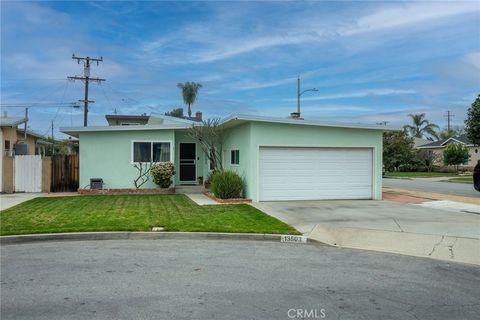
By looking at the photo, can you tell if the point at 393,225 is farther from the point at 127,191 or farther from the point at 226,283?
the point at 127,191

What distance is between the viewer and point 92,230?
379 inches

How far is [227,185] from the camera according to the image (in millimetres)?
15867

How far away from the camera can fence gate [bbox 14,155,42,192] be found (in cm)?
1928

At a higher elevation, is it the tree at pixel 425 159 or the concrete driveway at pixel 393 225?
the tree at pixel 425 159

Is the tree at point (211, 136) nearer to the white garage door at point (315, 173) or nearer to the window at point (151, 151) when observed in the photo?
the window at point (151, 151)

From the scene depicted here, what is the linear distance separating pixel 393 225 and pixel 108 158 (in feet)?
42.0

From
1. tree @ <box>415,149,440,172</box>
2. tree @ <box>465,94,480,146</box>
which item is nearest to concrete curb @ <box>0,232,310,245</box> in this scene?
tree @ <box>465,94,480,146</box>

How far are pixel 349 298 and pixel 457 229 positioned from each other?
5954 millimetres

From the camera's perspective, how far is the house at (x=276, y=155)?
16.1 metres

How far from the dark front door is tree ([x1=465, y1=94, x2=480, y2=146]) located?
45.6 feet

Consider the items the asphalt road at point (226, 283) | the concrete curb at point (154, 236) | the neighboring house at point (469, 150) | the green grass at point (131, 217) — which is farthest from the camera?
the neighboring house at point (469, 150)

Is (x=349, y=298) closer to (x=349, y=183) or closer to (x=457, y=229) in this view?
(x=457, y=229)

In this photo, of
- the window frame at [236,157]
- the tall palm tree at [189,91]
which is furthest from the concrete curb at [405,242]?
the tall palm tree at [189,91]

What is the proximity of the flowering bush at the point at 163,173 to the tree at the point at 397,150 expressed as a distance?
33.0 metres
